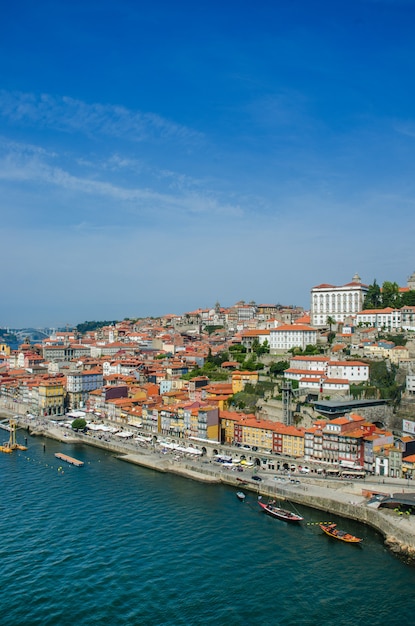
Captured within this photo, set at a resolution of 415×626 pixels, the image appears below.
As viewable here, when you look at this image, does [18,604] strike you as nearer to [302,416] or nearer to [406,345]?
[302,416]

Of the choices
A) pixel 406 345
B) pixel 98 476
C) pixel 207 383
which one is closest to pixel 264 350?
pixel 207 383

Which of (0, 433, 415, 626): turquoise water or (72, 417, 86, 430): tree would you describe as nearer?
(0, 433, 415, 626): turquoise water

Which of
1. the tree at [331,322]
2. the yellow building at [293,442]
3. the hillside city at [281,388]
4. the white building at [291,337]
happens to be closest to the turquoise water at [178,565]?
the yellow building at [293,442]

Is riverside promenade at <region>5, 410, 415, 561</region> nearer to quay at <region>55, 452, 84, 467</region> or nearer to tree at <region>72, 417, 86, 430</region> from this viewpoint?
quay at <region>55, 452, 84, 467</region>

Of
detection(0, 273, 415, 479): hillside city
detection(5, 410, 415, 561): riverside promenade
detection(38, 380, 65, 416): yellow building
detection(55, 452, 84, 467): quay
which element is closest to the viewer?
detection(5, 410, 415, 561): riverside promenade

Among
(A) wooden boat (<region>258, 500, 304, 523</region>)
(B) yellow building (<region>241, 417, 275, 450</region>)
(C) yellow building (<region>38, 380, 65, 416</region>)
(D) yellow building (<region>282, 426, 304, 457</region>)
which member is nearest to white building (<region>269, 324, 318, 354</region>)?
(B) yellow building (<region>241, 417, 275, 450</region>)

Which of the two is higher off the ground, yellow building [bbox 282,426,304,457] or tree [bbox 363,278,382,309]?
tree [bbox 363,278,382,309]

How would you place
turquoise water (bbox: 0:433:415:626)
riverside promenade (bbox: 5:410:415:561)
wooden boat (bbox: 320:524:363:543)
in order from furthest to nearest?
riverside promenade (bbox: 5:410:415:561), wooden boat (bbox: 320:524:363:543), turquoise water (bbox: 0:433:415:626)
